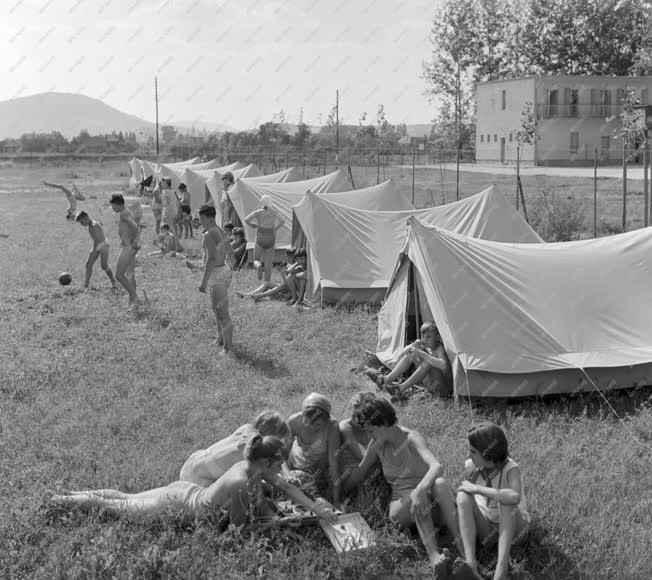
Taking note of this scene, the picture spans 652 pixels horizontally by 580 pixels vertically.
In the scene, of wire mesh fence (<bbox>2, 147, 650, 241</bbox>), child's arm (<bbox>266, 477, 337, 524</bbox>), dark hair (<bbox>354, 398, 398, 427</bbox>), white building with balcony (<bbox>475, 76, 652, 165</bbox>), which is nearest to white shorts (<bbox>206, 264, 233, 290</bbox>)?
dark hair (<bbox>354, 398, 398, 427</bbox>)

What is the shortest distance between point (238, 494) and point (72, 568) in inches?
39.6

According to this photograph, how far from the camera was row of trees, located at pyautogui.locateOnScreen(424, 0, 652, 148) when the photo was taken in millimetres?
47938

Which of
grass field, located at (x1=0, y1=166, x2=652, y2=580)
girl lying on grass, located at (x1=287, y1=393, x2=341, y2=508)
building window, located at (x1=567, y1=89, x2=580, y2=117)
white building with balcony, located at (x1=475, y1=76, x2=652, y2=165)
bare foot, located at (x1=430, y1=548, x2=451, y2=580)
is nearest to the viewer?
bare foot, located at (x1=430, y1=548, x2=451, y2=580)

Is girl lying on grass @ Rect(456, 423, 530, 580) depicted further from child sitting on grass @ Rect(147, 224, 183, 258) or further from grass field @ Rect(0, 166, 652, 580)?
child sitting on grass @ Rect(147, 224, 183, 258)

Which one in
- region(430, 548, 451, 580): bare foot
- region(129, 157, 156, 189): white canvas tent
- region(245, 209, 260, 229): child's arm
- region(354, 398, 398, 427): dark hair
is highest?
region(129, 157, 156, 189): white canvas tent

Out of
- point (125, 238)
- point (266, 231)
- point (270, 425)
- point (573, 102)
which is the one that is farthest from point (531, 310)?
point (573, 102)

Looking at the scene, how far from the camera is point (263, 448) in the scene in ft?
15.6

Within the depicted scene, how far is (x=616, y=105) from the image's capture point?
43.9 meters

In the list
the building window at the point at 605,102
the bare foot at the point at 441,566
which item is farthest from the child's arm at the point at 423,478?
the building window at the point at 605,102

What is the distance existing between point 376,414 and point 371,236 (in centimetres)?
728

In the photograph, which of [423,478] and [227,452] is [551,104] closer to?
[423,478]

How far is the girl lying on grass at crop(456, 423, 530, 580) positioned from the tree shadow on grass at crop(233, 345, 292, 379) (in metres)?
3.91

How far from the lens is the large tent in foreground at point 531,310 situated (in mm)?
7105

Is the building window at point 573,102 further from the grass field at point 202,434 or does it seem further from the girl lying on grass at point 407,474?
the girl lying on grass at point 407,474
